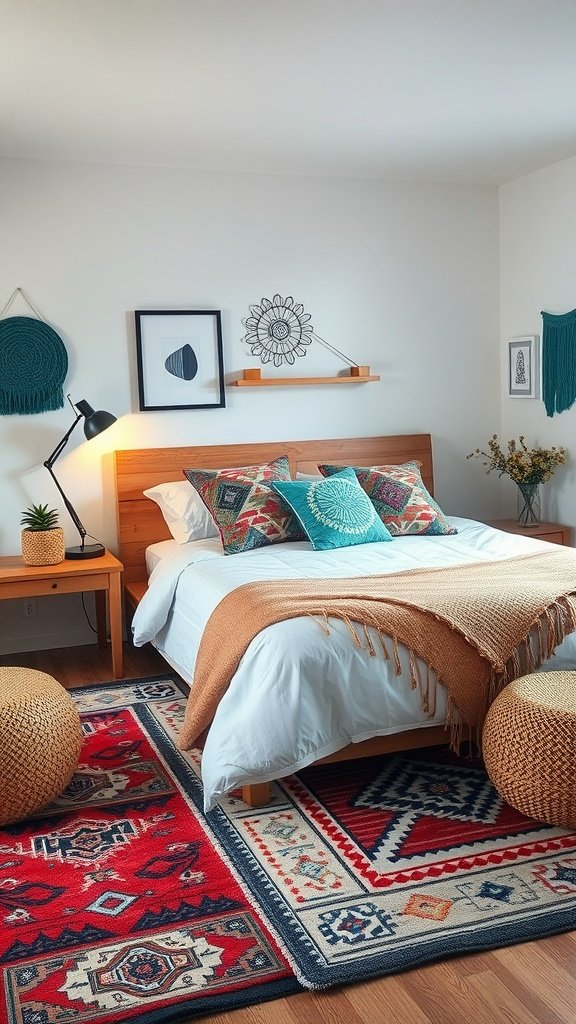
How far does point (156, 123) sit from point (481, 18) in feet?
5.15

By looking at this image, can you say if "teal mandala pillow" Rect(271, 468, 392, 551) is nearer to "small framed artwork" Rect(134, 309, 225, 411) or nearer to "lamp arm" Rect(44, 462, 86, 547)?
"small framed artwork" Rect(134, 309, 225, 411)

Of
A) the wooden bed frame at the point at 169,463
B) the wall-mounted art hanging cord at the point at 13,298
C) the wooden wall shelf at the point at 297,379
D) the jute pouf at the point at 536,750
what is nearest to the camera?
the jute pouf at the point at 536,750

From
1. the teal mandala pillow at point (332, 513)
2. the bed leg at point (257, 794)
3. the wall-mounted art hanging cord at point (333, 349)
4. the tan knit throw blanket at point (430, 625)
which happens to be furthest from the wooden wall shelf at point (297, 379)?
the bed leg at point (257, 794)

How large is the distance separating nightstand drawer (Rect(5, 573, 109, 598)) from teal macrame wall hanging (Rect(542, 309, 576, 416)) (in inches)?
102

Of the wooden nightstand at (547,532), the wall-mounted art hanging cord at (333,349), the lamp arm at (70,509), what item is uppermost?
the wall-mounted art hanging cord at (333,349)

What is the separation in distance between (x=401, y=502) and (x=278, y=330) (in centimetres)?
122

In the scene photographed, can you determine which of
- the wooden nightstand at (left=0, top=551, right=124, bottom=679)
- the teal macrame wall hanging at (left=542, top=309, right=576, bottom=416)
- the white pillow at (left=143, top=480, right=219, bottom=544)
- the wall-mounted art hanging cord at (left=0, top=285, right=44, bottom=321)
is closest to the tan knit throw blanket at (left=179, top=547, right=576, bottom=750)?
the wooden nightstand at (left=0, top=551, right=124, bottom=679)

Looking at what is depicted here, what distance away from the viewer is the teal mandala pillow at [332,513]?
4.12m

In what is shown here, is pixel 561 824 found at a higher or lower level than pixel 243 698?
lower

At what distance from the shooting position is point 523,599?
311cm

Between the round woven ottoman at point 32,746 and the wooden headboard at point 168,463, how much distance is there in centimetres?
179

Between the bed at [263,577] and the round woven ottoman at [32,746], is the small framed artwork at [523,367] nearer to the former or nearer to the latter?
the bed at [263,577]

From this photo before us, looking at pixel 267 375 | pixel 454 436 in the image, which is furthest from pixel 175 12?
pixel 454 436

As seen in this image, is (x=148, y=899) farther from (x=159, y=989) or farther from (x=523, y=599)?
(x=523, y=599)
